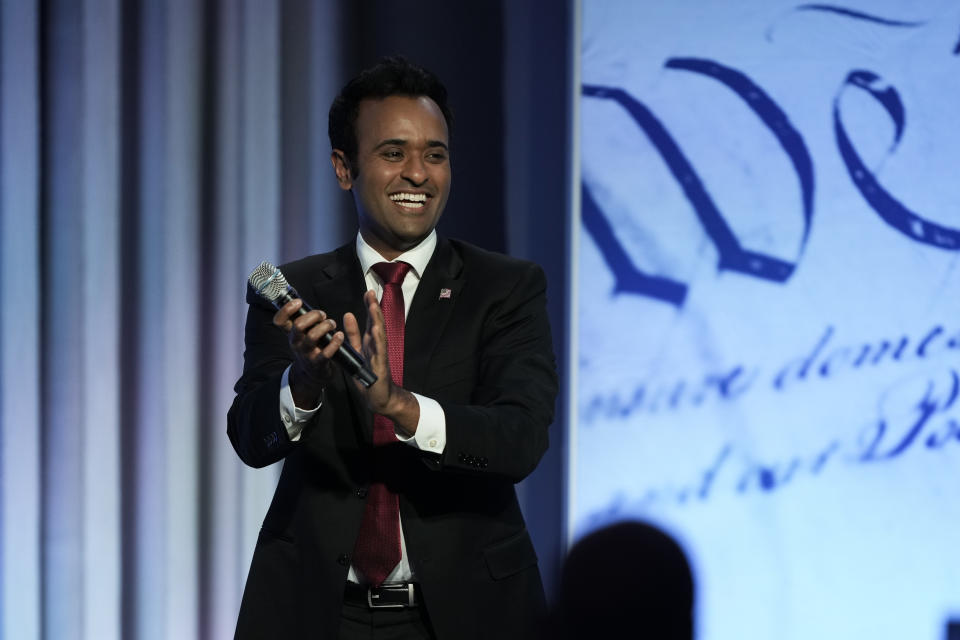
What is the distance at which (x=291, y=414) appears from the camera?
5.19ft

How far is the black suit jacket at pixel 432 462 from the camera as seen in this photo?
1.61m

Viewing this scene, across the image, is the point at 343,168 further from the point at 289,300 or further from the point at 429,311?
the point at 289,300

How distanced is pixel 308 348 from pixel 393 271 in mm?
365

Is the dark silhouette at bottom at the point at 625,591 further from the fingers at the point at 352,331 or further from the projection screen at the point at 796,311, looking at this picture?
the projection screen at the point at 796,311

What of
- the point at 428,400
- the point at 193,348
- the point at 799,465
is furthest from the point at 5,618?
the point at 799,465

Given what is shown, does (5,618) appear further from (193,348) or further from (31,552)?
(193,348)

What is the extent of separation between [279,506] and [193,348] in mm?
1435

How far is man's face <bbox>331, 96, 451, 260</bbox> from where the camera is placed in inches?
71.4

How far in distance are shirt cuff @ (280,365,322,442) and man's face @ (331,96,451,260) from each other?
350 mm

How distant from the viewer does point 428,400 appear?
155 centimetres

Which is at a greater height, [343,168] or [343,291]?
[343,168]

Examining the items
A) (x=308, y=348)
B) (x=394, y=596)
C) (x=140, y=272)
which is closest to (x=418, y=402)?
(x=308, y=348)

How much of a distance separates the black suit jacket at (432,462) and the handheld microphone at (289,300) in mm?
157

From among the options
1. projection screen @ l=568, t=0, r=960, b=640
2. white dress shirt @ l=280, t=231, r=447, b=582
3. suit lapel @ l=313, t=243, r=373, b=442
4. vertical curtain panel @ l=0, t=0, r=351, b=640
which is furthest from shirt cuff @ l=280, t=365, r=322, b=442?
projection screen @ l=568, t=0, r=960, b=640
